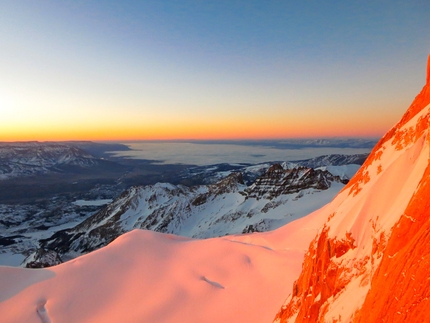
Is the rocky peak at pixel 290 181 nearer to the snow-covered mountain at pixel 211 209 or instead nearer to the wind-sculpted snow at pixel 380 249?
the snow-covered mountain at pixel 211 209

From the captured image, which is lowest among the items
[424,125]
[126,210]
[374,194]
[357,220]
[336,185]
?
[126,210]

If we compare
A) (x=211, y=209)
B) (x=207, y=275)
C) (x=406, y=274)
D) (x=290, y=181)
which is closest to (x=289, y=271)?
(x=207, y=275)

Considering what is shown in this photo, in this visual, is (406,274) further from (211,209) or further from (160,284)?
(211,209)

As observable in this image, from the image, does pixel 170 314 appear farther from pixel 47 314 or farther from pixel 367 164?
pixel 367 164

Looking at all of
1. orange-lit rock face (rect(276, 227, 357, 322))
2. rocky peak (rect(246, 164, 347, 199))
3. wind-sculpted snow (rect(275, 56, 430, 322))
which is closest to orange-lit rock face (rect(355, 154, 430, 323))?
wind-sculpted snow (rect(275, 56, 430, 322))

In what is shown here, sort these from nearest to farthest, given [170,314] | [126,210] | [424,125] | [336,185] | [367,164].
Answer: [424,125], [367,164], [170,314], [336,185], [126,210]

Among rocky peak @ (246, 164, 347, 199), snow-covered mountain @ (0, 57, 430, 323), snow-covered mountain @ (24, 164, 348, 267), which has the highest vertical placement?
snow-covered mountain @ (0, 57, 430, 323)

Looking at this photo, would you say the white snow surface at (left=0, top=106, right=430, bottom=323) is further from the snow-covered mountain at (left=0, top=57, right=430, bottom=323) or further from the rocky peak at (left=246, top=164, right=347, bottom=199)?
the rocky peak at (left=246, top=164, right=347, bottom=199)

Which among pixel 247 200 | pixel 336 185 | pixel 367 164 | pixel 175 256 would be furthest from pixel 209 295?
pixel 247 200
